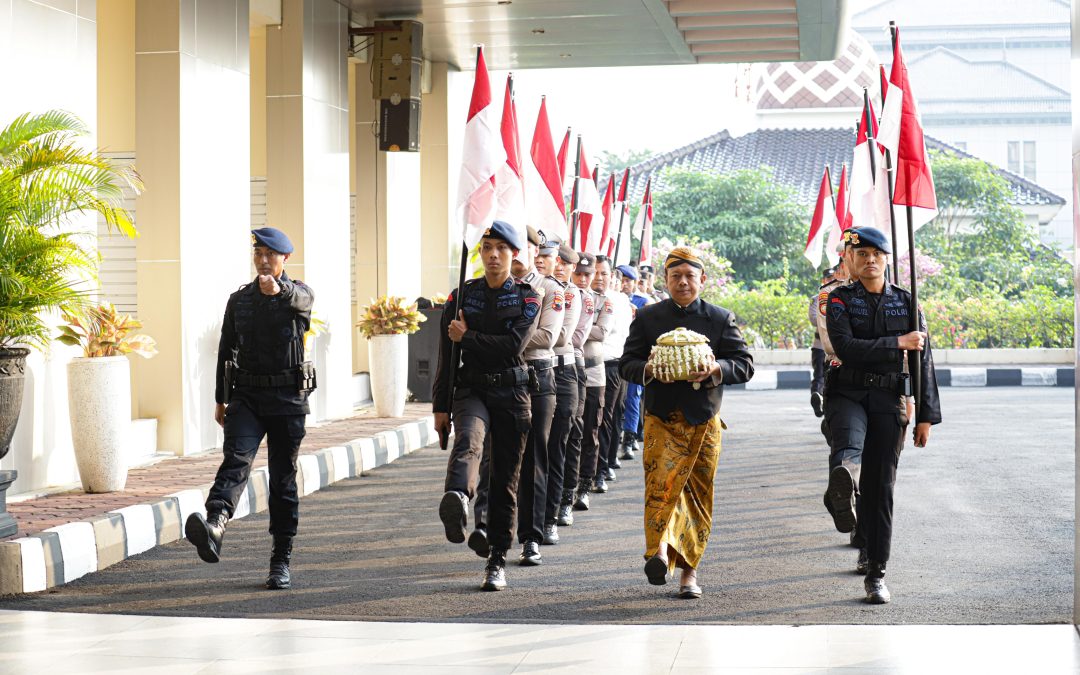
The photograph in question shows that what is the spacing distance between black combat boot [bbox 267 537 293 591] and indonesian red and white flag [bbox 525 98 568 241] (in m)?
3.84

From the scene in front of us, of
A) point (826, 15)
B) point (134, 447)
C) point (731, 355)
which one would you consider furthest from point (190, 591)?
point (826, 15)

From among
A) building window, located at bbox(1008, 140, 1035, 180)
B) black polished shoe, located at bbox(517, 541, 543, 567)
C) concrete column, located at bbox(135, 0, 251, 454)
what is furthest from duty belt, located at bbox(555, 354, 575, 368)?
building window, located at bbox(1008, 140, 1035, 180)

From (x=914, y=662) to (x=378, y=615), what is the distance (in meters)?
2.40

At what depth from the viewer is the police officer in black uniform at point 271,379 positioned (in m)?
7.18

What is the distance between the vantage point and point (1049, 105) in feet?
173

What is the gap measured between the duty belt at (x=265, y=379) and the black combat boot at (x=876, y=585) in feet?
9.85

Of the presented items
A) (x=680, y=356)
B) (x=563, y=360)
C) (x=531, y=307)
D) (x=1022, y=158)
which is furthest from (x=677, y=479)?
(x=1022, y=158)

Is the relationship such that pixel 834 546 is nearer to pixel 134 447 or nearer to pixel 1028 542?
pixel 1028 542

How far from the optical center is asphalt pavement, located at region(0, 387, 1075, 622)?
6535mm

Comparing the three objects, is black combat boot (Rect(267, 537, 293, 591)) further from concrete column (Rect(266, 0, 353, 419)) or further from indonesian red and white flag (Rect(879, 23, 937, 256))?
concrete column (Rect(266, 0, 353, 419))

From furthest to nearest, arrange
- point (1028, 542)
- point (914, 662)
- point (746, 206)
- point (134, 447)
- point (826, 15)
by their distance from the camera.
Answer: point (746, 206), point (826, 15), point (134, 447), point (1028, 542), point (914, 662)

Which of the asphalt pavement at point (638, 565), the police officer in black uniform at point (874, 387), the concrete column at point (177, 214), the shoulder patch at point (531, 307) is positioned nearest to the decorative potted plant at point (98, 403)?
the asphalt pavement at point (638, 565)

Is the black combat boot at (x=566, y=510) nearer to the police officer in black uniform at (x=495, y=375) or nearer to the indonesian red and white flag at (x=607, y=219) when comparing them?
the police officer in black uniform at (x=495, y=375)

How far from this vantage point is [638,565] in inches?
303
